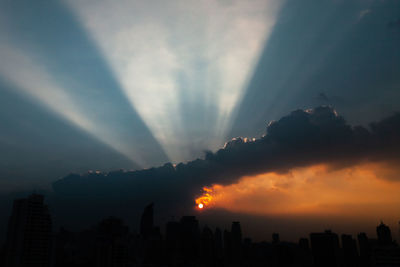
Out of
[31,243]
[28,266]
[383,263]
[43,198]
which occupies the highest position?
[43,198]

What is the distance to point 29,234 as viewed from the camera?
10231cm

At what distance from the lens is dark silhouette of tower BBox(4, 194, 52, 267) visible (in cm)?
9922

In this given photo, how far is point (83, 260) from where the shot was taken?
635 feet

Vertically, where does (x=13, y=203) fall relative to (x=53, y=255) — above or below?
above

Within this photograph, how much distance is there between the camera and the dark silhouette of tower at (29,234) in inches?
3906

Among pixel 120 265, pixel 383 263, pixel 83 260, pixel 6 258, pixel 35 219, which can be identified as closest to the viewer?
pixel 6 258

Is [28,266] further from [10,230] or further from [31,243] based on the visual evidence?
[10,230]

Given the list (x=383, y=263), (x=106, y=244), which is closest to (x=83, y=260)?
(x=106, y=244)

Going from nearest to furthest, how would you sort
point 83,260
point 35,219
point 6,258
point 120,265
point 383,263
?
point 6,258
point 35,219
point 120,265
point 383,263
point 83,260

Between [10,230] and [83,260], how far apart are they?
348ft

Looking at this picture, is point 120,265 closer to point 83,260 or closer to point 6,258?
point 6,258

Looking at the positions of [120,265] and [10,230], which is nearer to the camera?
[10,230]

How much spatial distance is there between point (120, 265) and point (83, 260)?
321ft

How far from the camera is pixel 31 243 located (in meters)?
102
